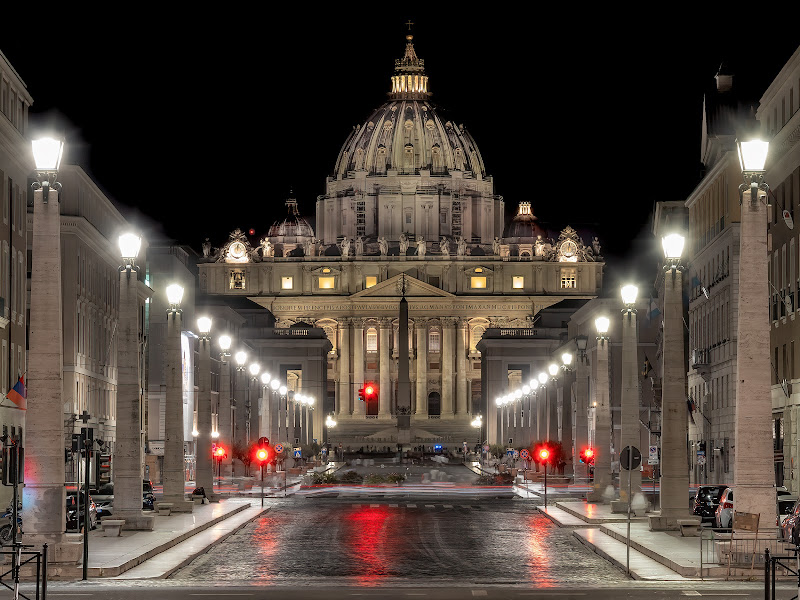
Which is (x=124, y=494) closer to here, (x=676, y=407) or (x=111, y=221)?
(x=676, y=407)

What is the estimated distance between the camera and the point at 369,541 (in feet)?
131

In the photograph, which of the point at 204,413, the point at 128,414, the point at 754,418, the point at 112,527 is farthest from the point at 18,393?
the point at 754,418

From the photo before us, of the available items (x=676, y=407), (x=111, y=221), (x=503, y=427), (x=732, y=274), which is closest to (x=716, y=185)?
(x=732, y=274)

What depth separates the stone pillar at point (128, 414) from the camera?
38.7 metres

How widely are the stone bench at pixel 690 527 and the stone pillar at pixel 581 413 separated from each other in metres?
26.3

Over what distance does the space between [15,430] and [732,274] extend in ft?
112

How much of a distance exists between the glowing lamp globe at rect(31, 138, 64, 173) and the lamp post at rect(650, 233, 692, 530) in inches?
566

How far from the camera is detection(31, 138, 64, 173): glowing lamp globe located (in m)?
28.0

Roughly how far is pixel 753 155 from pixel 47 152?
1162cm

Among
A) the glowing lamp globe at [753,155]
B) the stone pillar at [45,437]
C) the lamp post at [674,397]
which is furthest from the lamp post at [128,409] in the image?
the glowing lamp globe at [753,155]

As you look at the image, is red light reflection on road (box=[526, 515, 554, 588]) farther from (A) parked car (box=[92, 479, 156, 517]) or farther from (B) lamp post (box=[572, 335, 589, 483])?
(B) lamp post (box=[572, 335, 589, 483])

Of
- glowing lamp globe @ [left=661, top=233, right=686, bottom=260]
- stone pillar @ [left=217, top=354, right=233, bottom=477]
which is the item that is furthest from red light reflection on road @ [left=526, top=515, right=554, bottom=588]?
stone pillar @ [left=217, top=354, right=233, bottom=477]

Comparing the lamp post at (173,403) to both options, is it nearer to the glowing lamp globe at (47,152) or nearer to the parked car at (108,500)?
the parked car at (108,500)

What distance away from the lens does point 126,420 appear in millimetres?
38906
